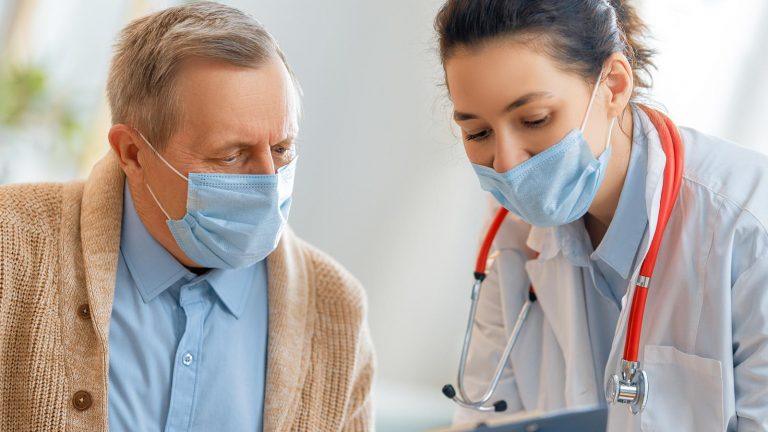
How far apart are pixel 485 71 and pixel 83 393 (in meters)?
0.84

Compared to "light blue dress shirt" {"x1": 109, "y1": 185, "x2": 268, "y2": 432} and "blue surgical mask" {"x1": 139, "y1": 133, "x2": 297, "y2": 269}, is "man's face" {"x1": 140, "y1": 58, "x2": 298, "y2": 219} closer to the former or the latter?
"blue surgical mask" {"x1": 139, "y1": 133, "x2": 297, "y2": 269}

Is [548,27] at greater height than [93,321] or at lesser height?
greater

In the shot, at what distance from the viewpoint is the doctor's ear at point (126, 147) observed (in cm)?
155

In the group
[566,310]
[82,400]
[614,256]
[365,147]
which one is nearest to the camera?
[82,400]

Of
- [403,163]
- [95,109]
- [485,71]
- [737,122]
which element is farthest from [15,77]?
[737,122]

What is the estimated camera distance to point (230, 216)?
151 cm

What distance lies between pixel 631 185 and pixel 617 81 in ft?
0.67

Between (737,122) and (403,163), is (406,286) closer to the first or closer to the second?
(403,163)

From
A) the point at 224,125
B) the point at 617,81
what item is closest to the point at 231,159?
the point at 224,125

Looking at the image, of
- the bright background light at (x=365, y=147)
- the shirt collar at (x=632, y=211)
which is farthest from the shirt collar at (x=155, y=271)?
the bright background light at (x=365, y=147)

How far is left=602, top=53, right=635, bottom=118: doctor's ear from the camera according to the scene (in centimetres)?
154

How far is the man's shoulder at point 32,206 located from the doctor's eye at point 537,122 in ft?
2.69

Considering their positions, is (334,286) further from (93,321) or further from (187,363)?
(93,321)

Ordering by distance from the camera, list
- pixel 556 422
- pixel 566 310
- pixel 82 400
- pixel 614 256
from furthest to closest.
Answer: pixel 566 310, pixel 614 256, pixel 82 400, pixel 556 422
